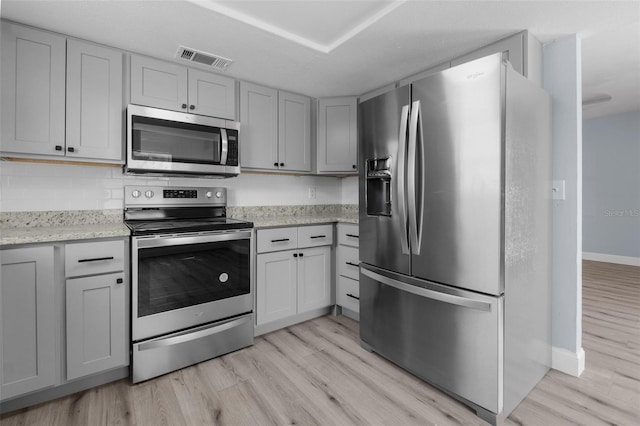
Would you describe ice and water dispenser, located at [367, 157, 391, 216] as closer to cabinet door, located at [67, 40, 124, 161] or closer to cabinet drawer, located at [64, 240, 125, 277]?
cabinet drawer, located at [64, 240, 125, 277]

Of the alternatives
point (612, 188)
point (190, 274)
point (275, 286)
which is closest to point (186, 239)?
point (190, 274)

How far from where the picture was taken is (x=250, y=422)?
1666 millimetres

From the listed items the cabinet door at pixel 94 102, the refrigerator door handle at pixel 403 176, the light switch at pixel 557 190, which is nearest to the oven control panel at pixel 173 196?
the cabinet door at pixel 94 102

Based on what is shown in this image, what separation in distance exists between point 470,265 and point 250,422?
145 centimetres

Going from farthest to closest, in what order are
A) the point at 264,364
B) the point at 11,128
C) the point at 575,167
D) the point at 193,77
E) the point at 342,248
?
the point at 342,248
the point at 193,77
the point at 264,364
the point at 575,167
the point at 11,128

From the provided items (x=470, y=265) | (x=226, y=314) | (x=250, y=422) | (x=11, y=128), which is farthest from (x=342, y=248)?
(x=11, y=128)

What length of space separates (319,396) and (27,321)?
169 centimetres

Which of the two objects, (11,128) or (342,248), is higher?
(11,128)

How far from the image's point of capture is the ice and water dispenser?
85.4 inches

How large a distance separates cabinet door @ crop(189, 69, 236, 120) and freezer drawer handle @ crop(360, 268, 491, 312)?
1849mm

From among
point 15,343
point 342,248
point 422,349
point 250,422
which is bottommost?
point 250,422

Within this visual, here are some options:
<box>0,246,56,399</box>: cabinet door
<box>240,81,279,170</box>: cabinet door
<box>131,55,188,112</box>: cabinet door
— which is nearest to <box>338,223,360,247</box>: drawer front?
<box>240,81,279,170</box>: cabinet door

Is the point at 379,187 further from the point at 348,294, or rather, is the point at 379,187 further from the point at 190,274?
the point at 190,274

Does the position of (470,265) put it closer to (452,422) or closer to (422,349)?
(422,349)
